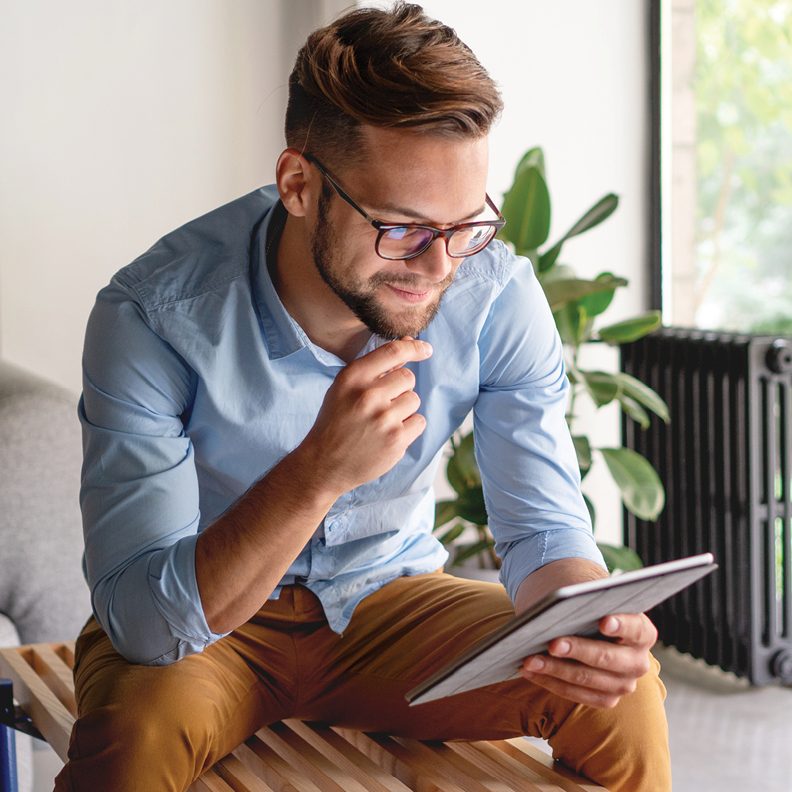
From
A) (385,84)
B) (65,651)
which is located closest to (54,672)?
(65,651)

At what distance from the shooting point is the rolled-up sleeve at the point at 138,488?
1.03 metres

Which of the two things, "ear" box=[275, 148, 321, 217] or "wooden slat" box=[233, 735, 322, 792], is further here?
"ear" box=[275, 148, 321, 217]

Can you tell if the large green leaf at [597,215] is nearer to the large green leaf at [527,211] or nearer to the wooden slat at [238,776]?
the large green leaf at [527,211]

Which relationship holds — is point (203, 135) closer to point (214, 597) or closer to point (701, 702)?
point (214, 597)

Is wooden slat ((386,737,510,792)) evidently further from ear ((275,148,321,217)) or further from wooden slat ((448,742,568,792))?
ear ((275,148,321,217))

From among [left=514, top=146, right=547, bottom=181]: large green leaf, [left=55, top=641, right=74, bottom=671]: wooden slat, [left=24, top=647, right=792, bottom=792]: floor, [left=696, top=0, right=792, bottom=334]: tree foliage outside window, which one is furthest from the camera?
[left=696, top=0, right=792, bottom=334]: tree foliage outside window

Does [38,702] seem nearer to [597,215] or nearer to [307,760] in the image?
[307,760]

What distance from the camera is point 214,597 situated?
101 cm

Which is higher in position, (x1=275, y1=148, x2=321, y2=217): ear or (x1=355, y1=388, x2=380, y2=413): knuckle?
(x1=275, y1=148, x2=321, y2=217): ear

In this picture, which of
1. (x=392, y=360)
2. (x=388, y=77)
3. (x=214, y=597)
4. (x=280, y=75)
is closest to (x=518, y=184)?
(x=280, y=75)

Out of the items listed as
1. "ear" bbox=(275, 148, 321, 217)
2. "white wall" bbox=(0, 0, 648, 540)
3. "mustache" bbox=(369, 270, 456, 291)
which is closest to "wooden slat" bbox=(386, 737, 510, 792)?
"mustache" bbox=(369, 270, 456, 291)

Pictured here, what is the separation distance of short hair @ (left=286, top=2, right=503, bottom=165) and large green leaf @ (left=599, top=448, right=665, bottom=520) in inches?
49.6

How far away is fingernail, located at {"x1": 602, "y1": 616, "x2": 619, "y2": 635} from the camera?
3.03 feet

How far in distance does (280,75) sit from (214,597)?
186 centimetres
